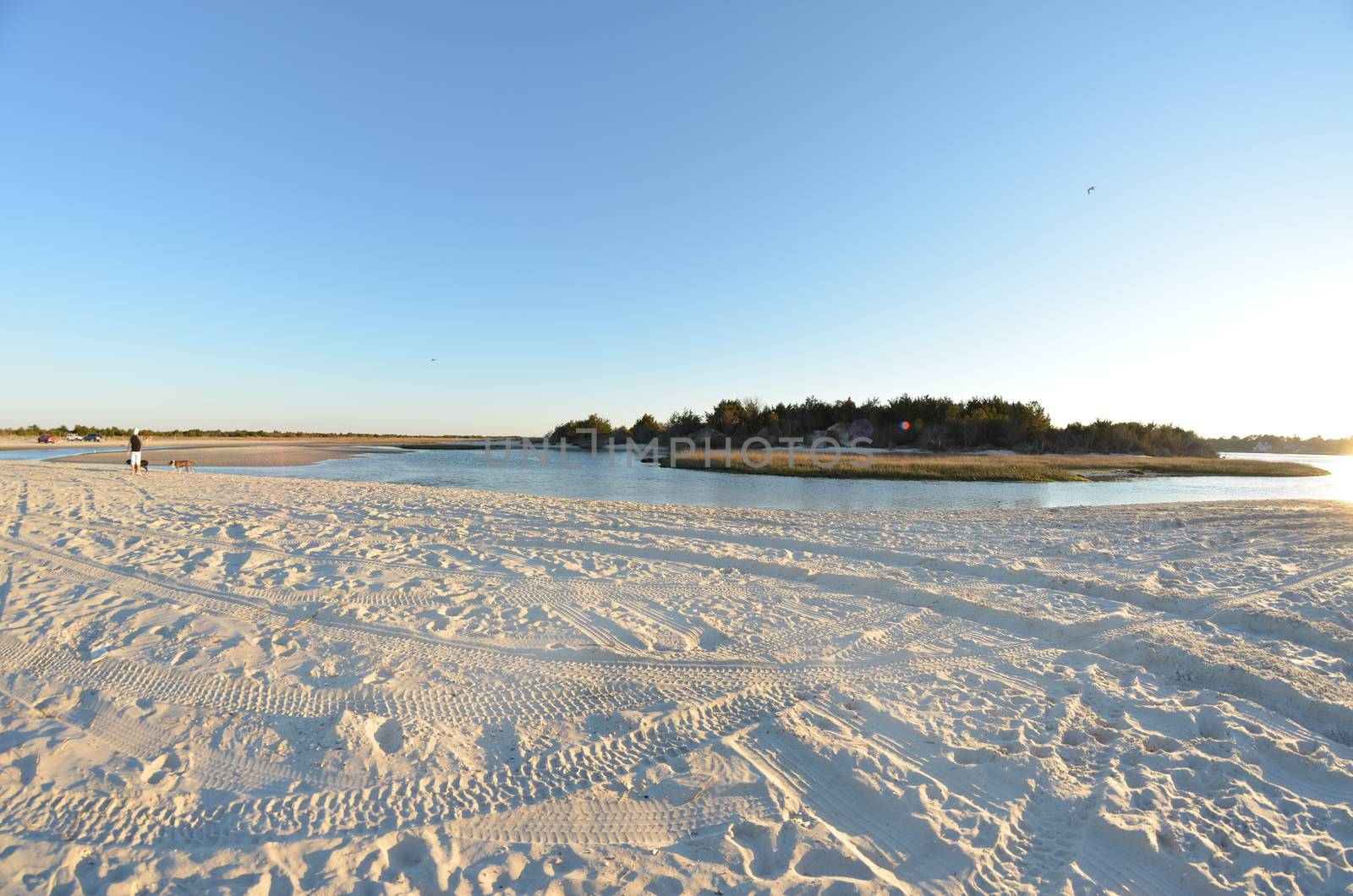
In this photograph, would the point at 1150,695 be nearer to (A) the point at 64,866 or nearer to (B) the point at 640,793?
(B) the point at 640,793

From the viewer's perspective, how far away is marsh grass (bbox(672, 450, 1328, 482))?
2656cm

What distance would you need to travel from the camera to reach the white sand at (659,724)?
109 inches

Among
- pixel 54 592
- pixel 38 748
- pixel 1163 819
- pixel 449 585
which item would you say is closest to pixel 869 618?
pixel 1163 819

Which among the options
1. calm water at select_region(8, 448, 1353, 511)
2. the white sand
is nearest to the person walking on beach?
calm water at select_region(8, 448, 1353, 511)

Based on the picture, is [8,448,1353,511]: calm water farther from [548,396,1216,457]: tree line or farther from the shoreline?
[548,396,1216,457]: tree line

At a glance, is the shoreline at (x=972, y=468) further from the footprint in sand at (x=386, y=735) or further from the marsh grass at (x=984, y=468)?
the footprint in sand at (x=386, y=735)

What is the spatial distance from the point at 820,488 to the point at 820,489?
0.34m

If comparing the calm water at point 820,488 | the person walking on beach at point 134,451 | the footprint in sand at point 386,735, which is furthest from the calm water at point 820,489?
the footprint in sand at point 386,735

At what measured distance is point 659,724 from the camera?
402 cm

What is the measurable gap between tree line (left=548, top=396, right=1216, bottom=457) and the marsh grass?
7512mm

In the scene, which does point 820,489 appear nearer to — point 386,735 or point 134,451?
point 386,735

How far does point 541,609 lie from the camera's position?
6289 mm

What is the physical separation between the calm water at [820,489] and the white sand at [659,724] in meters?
9.96

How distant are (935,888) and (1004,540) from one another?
9578 mm
